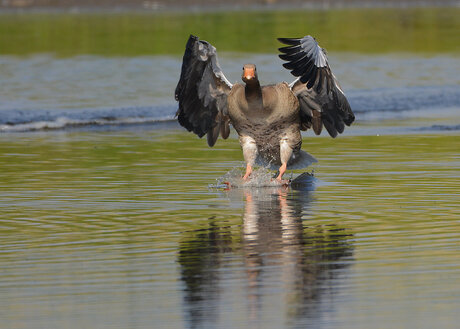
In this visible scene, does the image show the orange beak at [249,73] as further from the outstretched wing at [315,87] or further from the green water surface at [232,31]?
the green water surface at [232,31]

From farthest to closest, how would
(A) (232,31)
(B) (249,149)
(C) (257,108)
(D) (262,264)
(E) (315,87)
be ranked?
(A) (232,31) < (B) (249,149) < (C) (257,108) < (E) (315,87) < (D) (262,264)

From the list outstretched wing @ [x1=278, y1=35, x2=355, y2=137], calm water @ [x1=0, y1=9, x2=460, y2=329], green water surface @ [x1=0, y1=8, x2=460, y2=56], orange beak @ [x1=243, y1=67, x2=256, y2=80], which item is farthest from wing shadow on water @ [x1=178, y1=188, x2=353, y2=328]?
green water surface @ [x1=0, y1=8, x2=460, y2=56]

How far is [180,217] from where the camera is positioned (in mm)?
11898

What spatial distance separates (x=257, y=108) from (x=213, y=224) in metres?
3.26

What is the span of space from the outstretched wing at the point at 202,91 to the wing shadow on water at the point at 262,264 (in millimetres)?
2717

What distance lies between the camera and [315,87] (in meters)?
14.3

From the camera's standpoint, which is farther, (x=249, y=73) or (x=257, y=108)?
(x=257, y=108)

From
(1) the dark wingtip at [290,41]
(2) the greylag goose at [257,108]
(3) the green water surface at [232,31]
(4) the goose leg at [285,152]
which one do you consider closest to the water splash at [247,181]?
(2) the greylag goose at [257,108]

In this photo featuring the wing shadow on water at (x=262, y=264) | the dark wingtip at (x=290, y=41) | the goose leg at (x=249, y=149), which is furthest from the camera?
the goose leg at (x=249, y=149)

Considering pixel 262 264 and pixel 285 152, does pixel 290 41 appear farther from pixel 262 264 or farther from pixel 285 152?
pixel 262 264

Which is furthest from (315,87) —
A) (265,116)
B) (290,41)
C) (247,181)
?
(247,181)

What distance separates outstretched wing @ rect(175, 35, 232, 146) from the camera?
14.4m

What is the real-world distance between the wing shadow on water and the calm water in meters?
0.02

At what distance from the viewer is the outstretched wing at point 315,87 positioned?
13469mm
